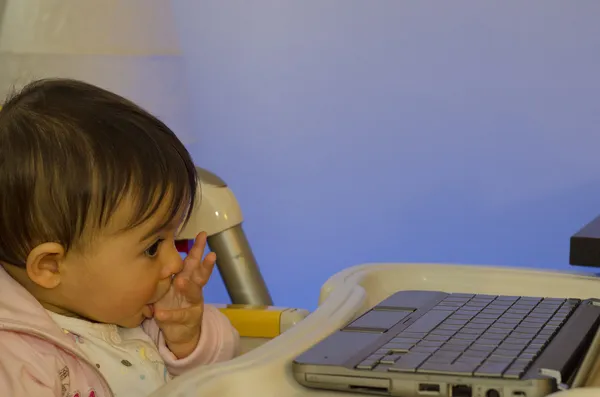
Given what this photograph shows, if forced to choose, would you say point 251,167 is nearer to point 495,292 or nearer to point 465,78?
point 465,78

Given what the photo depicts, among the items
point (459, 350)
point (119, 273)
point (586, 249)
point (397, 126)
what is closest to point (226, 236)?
point (119, 273)

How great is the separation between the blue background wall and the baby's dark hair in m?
1.14

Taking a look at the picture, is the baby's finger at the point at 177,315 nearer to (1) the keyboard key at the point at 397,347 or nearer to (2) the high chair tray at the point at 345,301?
(2) the high chair tray at the point at 345,301

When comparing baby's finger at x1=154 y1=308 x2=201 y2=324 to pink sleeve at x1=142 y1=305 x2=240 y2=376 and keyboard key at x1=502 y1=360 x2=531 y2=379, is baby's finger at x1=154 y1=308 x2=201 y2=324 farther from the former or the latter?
keyboard key at x1=502 y1=360 x2=531 y2=379

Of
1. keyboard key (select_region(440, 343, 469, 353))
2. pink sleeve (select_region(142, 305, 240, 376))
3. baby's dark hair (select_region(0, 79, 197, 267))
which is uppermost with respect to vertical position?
baby's dark hair (select_region(0, 79, 197, 267))

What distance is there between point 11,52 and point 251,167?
A: 0.86 metres

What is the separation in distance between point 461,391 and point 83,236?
1.25 feet

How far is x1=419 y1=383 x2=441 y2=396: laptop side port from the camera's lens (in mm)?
513

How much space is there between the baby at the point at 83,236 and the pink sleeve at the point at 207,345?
0.04 m

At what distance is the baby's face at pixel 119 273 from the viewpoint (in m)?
0.76

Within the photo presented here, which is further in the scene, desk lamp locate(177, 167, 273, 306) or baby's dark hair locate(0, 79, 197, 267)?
desk lamp locate(177, 167, 273, 306)

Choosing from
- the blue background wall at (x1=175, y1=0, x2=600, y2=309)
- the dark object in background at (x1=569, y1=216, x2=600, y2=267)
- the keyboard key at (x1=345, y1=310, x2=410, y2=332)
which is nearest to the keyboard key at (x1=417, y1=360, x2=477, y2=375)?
the keyboard key at (x1=345, y1=310, x2=410, y2=332)

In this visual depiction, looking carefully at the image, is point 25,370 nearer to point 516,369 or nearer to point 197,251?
point 197,251

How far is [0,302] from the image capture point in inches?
28.8
